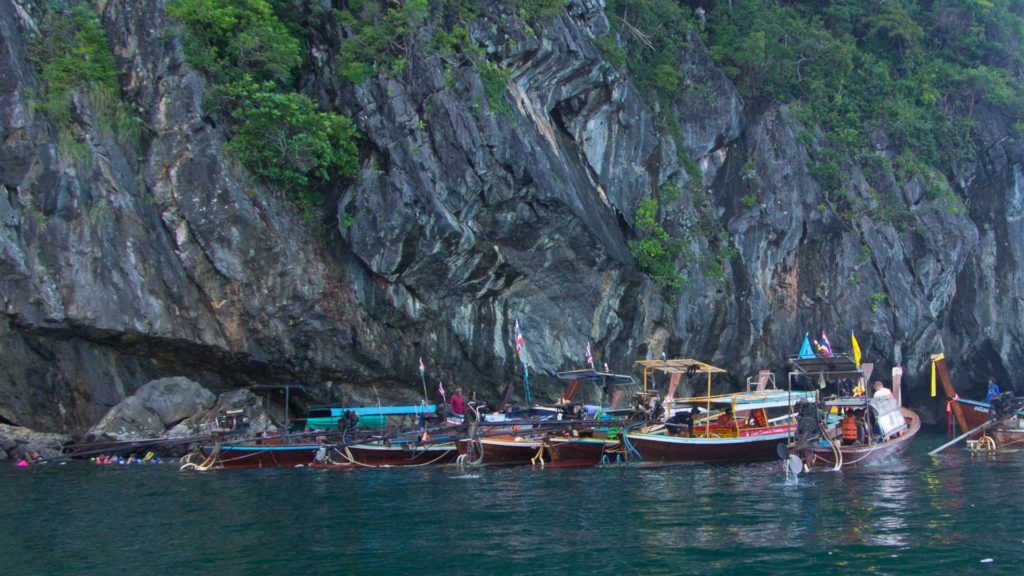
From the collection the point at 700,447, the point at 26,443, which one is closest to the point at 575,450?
the point at 700,447

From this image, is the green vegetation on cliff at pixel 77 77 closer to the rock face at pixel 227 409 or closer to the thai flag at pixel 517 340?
the rock face at pixel 227 409

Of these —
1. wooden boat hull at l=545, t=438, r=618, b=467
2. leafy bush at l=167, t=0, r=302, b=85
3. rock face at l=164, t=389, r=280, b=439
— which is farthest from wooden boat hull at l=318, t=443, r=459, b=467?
leafy bush at l=167, t=0, r=302, b=85

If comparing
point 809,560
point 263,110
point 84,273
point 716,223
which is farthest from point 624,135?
point 809,560

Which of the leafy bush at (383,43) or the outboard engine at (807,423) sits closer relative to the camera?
the outboard engine at (807,423)

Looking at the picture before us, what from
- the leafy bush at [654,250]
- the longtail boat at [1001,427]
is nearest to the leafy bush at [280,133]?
the leafy bush at [654,250]

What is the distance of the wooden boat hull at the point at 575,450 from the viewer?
2202cm

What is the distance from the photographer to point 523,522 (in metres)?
13.4

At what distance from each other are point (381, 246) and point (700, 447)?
11469 mm

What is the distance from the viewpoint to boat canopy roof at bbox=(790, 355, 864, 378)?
70.4 feet

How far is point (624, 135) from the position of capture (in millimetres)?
33781

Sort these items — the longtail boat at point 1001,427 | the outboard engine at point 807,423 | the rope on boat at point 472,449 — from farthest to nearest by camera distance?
1. the longtail boat at point 1001,427
2. the rope on boat at point 472,449
3. the outboard engine at point 807,423

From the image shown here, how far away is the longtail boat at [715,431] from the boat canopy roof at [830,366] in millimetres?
958

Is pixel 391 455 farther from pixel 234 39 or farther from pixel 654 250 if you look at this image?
pixel 234 39

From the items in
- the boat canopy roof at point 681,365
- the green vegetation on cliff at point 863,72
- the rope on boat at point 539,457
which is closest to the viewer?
the rope on boat at point 539,457
